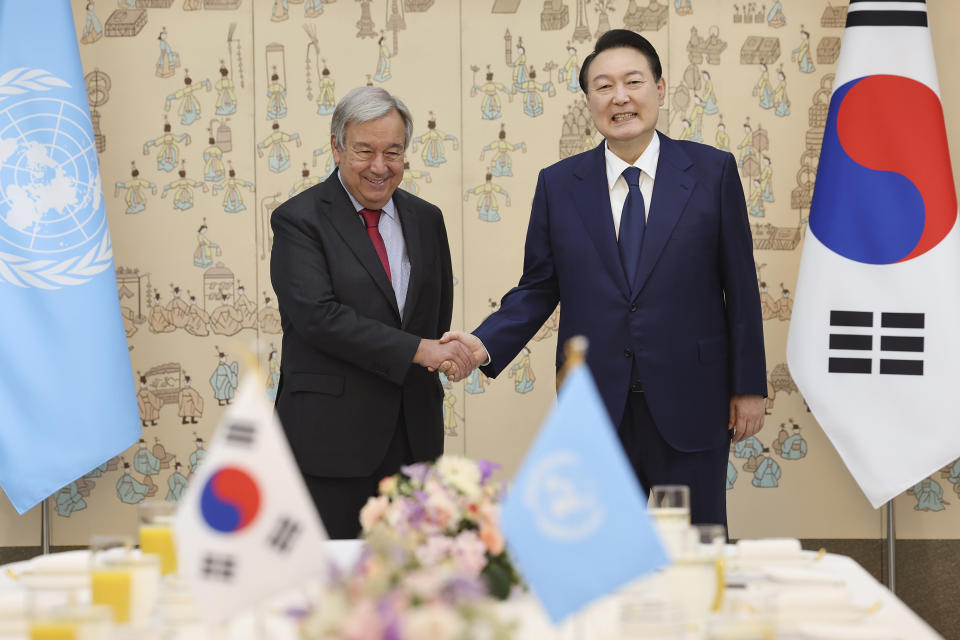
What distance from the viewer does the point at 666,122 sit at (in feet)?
13.2

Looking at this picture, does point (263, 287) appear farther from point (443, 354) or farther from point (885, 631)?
point (885, 631)

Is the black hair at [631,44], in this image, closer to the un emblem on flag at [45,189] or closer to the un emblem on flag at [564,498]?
the un emblem on flag at [564,498]

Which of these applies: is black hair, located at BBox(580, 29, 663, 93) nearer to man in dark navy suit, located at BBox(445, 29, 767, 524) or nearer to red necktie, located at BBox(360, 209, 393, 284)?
man in dark navy suit, located at BBox(445, 29, 767, 524)

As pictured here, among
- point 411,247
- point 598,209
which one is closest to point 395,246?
point 411,247

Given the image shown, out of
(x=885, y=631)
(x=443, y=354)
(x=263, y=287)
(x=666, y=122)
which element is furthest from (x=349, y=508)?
(x=666, y=122)

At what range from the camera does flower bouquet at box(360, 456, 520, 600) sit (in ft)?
5.47

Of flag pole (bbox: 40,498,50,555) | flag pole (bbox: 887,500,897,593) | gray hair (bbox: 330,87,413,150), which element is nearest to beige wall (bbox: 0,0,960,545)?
flag pole (bbox: 40,498,50,555)

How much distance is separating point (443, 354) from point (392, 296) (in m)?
0.23

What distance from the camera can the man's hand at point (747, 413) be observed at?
2.88 meters

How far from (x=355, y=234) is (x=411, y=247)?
0.17 meters

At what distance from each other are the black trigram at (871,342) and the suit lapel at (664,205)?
108cm

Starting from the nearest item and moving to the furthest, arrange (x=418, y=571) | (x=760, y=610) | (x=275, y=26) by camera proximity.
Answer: (x=418, y=571) → (x=760, y=610) → (x=275, y=26)

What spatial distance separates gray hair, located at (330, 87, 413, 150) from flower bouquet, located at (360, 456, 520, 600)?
143 centimetres

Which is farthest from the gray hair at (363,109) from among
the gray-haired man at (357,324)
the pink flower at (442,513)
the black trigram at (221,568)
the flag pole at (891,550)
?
the flag pole at (891,550)
